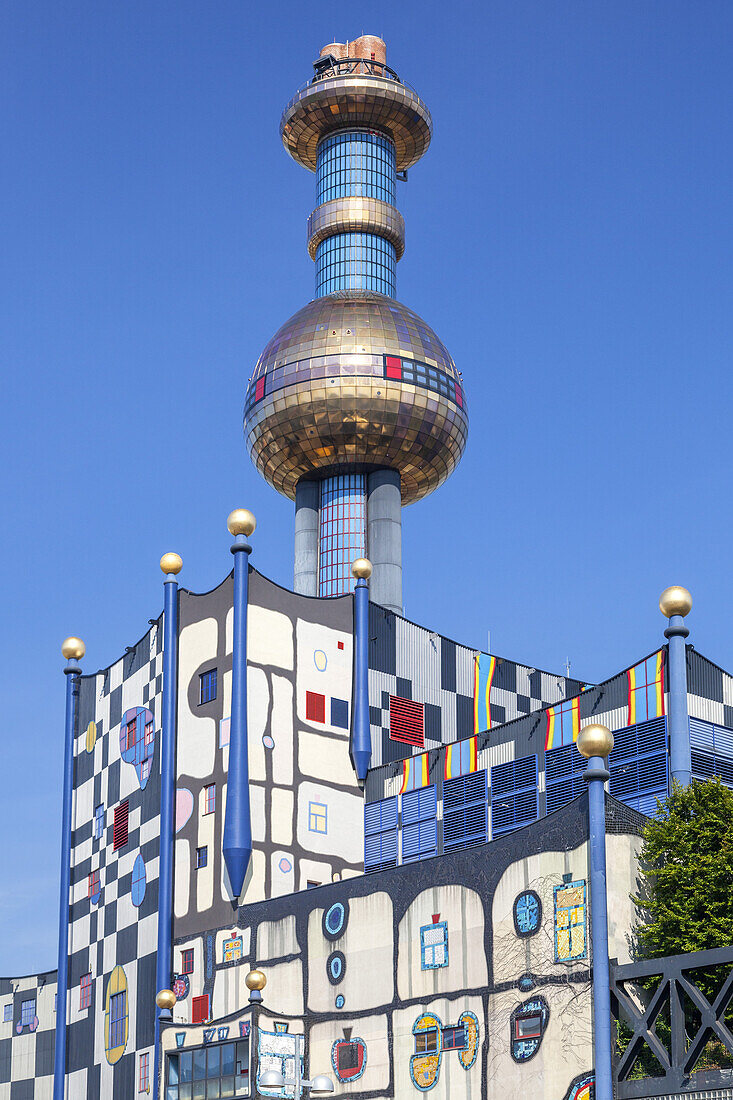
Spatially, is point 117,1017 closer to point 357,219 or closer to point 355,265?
point 355,265

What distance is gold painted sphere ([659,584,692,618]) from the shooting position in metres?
25.1

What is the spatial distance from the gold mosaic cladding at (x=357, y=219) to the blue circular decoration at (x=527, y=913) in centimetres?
2665

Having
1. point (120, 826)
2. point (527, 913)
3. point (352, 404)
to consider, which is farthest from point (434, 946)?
point (352, 404)

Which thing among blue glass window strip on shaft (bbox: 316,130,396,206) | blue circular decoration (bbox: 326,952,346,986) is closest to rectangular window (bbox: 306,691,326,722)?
blue circular decoration (bbox: 326,952,346,986)

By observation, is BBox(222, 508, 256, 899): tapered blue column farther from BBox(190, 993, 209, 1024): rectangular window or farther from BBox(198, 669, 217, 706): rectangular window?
BBox(190, 993, 209, 1024): rectangular window

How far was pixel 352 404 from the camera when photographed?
42.0 meters

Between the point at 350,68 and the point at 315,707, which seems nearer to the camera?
the point at 315,707

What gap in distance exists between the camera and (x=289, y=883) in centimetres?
2969

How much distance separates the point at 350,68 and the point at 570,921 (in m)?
30.7

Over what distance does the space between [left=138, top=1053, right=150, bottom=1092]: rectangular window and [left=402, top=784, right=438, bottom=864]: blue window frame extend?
228 inches

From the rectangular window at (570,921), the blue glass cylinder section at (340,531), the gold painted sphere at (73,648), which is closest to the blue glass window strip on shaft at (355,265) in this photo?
the blue glass cylinder section at (340,531)

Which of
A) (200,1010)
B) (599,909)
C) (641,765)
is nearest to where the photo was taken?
(599,909)

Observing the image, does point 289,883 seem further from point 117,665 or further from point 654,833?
point 654,833

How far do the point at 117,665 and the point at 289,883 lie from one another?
23.4ft
